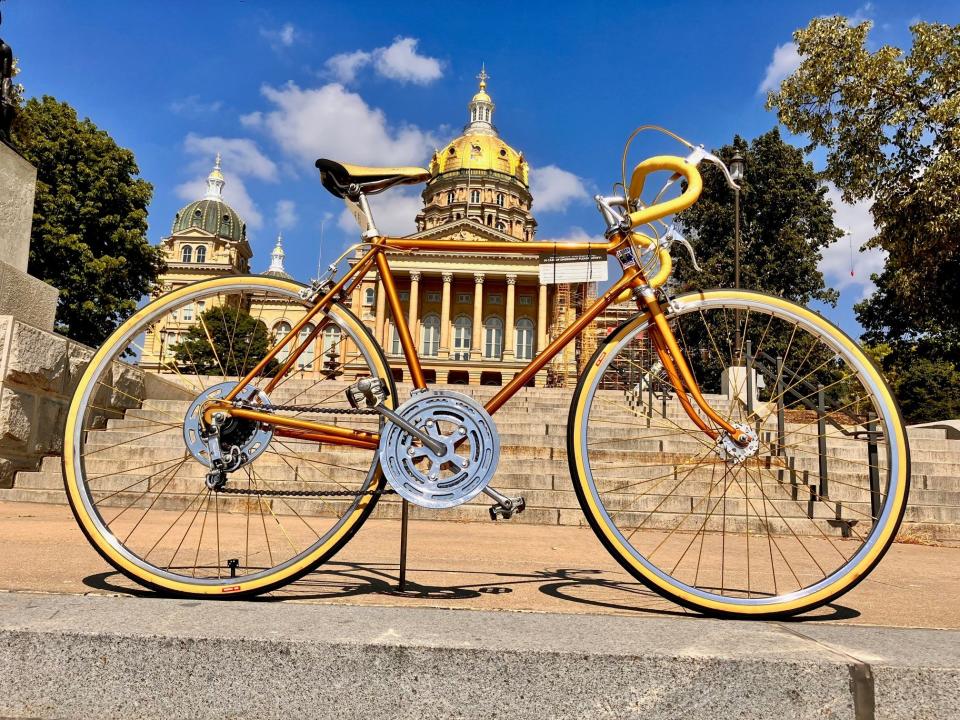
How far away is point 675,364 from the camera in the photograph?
250cm

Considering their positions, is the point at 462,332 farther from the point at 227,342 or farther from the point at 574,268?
the point at 574,268

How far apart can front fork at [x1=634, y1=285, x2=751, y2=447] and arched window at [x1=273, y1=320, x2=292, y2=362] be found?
1.29 m

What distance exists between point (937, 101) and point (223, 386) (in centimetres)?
1869

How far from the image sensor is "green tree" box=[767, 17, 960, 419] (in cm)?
1543

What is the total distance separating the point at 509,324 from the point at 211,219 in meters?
44.8

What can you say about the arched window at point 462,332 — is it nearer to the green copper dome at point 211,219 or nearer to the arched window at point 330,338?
the green copper dome at point 211,219

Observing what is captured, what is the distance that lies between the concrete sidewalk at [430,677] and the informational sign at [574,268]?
1.42 m

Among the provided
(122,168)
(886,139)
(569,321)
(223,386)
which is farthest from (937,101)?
(122,168)

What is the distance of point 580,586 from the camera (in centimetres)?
285

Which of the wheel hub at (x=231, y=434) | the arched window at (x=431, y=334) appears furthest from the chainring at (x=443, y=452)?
the arched window at (x=431, y=334)

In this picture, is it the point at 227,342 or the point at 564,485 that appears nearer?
the point at 227,342

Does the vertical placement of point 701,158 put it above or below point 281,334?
above

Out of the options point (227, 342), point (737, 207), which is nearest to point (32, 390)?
point (227, 342)

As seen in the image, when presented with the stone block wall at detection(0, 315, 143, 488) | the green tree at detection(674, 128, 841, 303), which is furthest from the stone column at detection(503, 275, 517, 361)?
the stone block wall at detection(0, 315, 143, 488)
